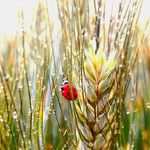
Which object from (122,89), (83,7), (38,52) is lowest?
(122,89)

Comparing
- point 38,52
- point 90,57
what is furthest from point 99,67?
point 38,52

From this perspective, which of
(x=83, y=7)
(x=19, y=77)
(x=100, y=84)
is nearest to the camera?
(x=100, y=84)

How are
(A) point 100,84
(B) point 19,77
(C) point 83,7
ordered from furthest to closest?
(C) point 83,7
(B) point 19,77
(A) point 100,84

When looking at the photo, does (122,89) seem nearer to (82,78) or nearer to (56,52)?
(82,78)

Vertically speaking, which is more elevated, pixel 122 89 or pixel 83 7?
pixel 83 7

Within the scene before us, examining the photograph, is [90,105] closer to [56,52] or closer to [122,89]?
[122,89]

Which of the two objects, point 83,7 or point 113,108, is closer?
point 113,108
